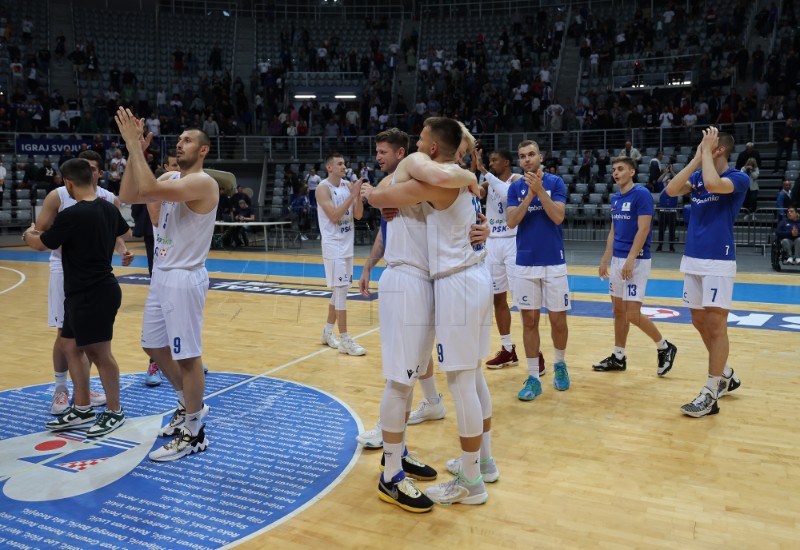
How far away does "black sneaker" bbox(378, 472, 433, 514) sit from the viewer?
147 inches

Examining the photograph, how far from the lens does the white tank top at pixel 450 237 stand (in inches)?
146

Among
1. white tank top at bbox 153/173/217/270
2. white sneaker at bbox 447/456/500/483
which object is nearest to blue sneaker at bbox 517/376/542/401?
white sneaker at bbox 447/456/500/483

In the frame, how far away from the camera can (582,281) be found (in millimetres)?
12164

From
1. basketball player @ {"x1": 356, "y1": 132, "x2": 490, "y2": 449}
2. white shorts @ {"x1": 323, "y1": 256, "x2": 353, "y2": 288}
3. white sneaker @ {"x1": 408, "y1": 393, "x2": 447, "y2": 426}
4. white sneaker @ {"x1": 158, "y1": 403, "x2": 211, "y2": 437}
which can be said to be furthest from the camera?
white shorts @ {"x1": 323, "y1": 256, "x2": 353, "y2": 288}

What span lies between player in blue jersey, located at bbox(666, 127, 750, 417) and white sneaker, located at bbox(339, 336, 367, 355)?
10.8ft

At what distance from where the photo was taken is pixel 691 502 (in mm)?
3812

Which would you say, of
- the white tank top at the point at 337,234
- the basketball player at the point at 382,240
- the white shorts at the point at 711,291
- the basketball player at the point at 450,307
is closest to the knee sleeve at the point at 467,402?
the basketball player at the point at 450,307

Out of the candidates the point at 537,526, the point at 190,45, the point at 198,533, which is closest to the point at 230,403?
the point at 198,533

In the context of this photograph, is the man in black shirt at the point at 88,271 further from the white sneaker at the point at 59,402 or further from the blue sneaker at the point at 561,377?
the blue sneaker at the point at 561,377

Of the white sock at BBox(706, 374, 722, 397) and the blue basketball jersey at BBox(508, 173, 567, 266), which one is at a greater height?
the blue basketball jersey at BBox(508, 173, 567, 266)

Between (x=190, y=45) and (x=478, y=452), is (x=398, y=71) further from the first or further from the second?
(x=478, y=452)

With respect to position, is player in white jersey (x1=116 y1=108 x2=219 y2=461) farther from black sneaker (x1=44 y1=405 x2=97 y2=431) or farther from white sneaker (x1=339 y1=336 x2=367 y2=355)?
white sneaker (x1=339 y1=336 x2=367 y2=355)

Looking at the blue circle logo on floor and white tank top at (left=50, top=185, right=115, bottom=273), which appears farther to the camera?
white tank top at (left=50, top=185, right=115, bottom=273)

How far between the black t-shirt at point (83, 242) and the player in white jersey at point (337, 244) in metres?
2.72
